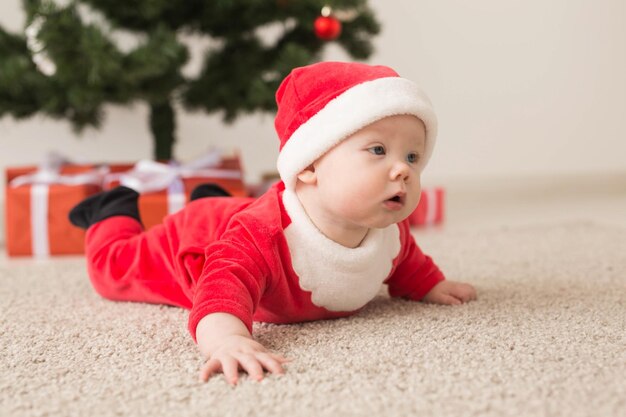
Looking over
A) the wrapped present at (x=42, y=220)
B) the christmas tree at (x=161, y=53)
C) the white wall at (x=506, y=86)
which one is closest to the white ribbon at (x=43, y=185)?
the wrapped present at (x=42, y=220)

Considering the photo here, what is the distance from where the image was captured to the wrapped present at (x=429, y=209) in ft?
5.86

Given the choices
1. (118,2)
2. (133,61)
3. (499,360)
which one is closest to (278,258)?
(499,360)

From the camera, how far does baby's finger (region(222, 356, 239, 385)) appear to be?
2.05 ft

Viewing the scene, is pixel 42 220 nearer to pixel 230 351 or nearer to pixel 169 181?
pixel 169 181

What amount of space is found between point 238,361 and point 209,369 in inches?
1.1

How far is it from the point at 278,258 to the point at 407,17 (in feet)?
6.33

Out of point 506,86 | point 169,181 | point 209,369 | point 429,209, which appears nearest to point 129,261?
point 209,369

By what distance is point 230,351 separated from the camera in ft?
2.16

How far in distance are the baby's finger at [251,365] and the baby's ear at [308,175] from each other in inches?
9.4

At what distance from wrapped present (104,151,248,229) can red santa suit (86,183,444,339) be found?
47cm

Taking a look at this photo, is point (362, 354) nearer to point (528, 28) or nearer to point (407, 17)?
point (407, 17)

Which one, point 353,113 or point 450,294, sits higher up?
point 353,113

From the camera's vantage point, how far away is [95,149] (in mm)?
2215

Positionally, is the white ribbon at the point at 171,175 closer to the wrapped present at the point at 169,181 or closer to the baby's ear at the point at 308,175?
the wrapped present at the point at 169,181
